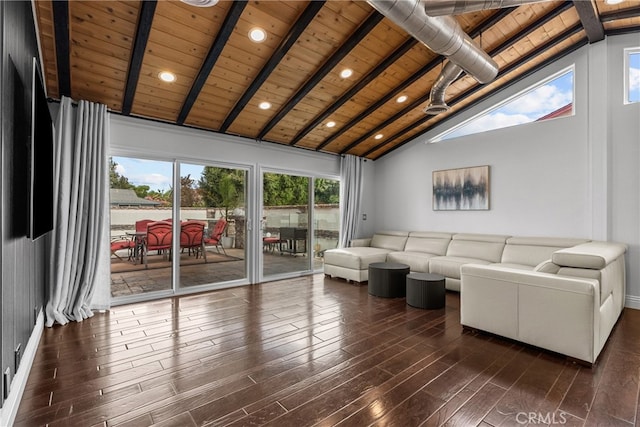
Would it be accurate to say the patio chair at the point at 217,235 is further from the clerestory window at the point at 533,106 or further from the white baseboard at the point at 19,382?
the clerestory window at the point at 533,106

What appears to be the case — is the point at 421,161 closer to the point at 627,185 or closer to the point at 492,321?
the point at 627,185

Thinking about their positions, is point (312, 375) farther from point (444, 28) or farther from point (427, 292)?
point (444, 28)

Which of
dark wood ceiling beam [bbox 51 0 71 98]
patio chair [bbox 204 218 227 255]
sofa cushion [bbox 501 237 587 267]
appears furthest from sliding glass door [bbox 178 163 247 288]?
sofa cushion [bbox 501 237 587 267]

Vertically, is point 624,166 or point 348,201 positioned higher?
point 624,166

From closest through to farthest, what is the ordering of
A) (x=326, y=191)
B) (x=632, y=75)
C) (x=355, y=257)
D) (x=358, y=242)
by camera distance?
(x=632, y=75) → (x=355, y=257) → (x=358, y=242) → (x=326, y=191)

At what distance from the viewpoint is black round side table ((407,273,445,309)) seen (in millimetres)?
3834

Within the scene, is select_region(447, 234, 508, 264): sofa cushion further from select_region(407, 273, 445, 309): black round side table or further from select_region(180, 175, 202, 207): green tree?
select_region(180, 175, 202, 207): green tree

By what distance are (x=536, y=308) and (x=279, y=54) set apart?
3457 millimetres

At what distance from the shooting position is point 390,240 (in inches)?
240

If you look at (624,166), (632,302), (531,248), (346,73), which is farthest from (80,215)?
(632,302)

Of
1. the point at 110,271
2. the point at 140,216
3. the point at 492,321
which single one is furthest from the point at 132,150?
the point at 492,321

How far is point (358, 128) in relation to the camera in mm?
5480

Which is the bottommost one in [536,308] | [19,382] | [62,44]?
[19,382]

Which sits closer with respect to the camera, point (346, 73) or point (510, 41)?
point (510, 41)
